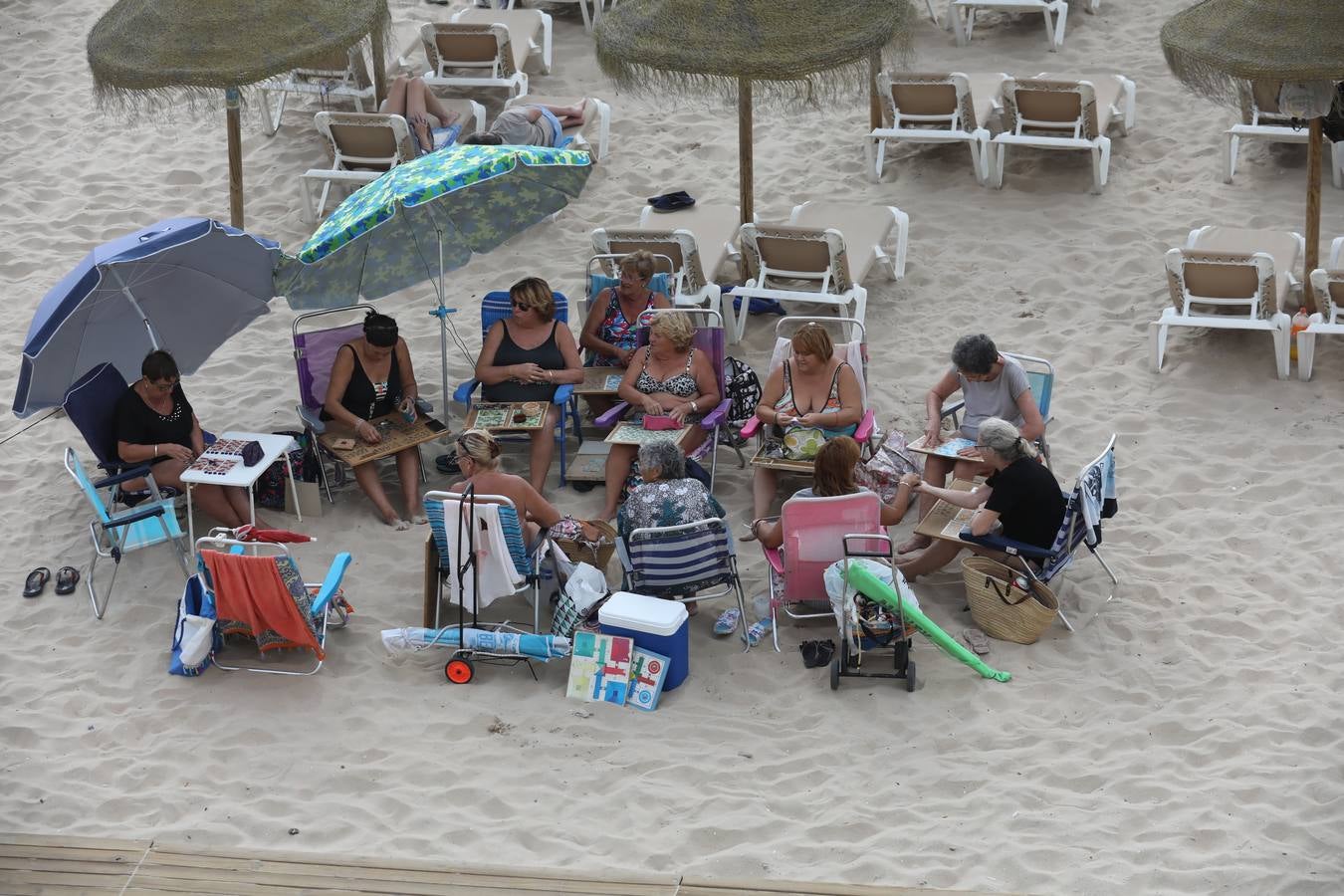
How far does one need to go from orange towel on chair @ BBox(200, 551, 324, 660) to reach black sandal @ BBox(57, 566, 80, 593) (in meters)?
1.16

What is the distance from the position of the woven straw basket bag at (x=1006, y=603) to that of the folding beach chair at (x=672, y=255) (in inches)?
127

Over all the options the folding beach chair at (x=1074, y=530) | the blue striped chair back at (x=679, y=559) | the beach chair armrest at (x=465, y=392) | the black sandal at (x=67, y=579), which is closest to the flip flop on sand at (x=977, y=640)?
the folding beach chair at (x=1074, y=530)

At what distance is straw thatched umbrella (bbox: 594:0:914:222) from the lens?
9523mm

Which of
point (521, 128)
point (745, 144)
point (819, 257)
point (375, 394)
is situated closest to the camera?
point (375, 394)

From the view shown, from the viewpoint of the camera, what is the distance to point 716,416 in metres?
8.83

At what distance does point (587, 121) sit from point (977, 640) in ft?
21.6

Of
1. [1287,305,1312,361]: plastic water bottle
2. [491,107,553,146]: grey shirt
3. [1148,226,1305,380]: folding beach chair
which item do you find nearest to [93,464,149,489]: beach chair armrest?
[491,107,553,146]: grey shirt

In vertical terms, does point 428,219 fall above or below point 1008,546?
above

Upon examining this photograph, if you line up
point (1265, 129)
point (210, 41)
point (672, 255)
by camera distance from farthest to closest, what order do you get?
point (1265, 129)
point (672, 255)
point (210, 41)

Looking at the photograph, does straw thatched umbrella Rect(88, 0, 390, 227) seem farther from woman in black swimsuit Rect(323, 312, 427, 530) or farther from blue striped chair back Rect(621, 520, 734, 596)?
blue striped chair back Rect(621, 520, 734, 596)

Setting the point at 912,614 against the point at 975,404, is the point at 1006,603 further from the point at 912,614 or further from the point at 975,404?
the point at 975,404

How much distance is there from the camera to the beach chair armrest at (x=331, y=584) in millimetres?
7555

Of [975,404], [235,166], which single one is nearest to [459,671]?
[975,404]

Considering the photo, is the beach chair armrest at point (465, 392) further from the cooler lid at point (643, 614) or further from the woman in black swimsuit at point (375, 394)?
the cooler lid at point (643, 614)
